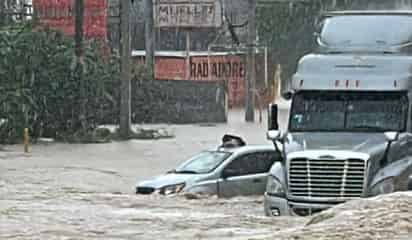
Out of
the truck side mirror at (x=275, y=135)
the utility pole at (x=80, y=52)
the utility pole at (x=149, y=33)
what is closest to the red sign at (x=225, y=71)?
the utility pole at (x=149, y=33)

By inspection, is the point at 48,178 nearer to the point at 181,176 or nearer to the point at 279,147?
the point at 181,176

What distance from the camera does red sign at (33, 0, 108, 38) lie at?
44.6 meters

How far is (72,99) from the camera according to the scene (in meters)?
43.0

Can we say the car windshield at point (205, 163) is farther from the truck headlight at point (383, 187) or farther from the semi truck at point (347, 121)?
the truck headlight at point (383, 187)

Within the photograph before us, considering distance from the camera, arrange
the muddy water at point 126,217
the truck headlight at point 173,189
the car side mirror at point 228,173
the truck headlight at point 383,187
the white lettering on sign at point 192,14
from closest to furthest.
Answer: the muddy water at point 126,217
the truck headlight at point 383,187
the truck headlight at point 173,189
the car side mirror at point 228,173
the white lettering on sign at point 192,14

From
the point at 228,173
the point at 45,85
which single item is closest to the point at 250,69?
the point at 45,85

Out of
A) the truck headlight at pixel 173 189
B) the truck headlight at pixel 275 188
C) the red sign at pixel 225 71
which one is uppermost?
the truck headlight at pixel 275 188

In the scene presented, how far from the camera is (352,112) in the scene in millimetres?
19672

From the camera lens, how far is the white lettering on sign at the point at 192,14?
51094 millimetres

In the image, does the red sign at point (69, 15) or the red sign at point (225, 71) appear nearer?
the red sign at point (69, 15)

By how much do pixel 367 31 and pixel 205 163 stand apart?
181 inches

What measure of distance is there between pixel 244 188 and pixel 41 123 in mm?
20061

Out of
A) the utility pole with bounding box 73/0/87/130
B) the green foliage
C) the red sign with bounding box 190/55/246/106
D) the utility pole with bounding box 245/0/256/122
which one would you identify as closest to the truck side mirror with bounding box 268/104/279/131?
the green foliage

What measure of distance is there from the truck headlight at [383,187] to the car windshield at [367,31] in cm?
309
